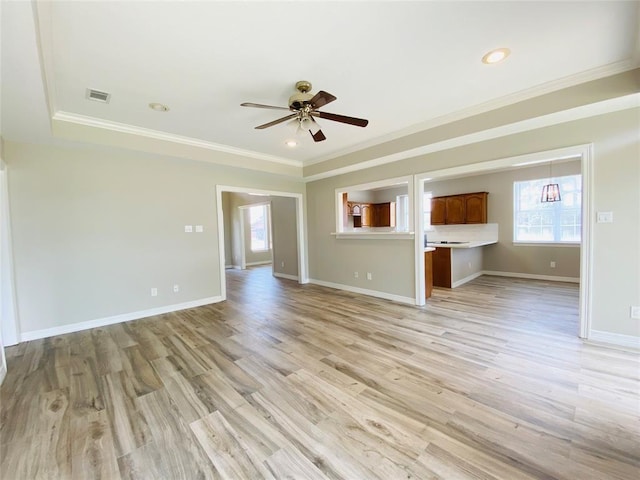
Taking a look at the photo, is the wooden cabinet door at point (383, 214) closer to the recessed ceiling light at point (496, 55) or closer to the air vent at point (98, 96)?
the recessed ceiling light at point (496, 55)

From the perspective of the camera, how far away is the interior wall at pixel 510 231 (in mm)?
5867

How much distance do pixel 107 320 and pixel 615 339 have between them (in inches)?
249

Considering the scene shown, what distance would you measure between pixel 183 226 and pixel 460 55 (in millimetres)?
4413

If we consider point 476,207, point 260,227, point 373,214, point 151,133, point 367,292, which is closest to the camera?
point 151,133

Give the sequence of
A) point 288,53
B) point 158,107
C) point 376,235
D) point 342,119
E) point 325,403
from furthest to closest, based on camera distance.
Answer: point 376,235 → point 158,107 → point 342,119 → point 288,53 → point 325,403

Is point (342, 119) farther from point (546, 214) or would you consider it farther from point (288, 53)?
point (546, 214)

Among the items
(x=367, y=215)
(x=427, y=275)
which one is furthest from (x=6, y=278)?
(x=367, y=215)

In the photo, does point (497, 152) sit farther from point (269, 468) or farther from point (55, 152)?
point (55, 152)

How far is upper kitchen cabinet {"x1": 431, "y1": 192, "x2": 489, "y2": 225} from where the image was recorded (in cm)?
673

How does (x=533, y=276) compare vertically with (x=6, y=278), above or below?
below

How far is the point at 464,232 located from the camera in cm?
718

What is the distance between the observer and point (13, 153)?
3209mm

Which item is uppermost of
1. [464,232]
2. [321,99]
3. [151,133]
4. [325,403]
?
[151,133]

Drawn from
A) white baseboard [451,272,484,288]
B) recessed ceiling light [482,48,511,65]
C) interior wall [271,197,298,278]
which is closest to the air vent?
recessed ceiling light [482,48,511,65]
